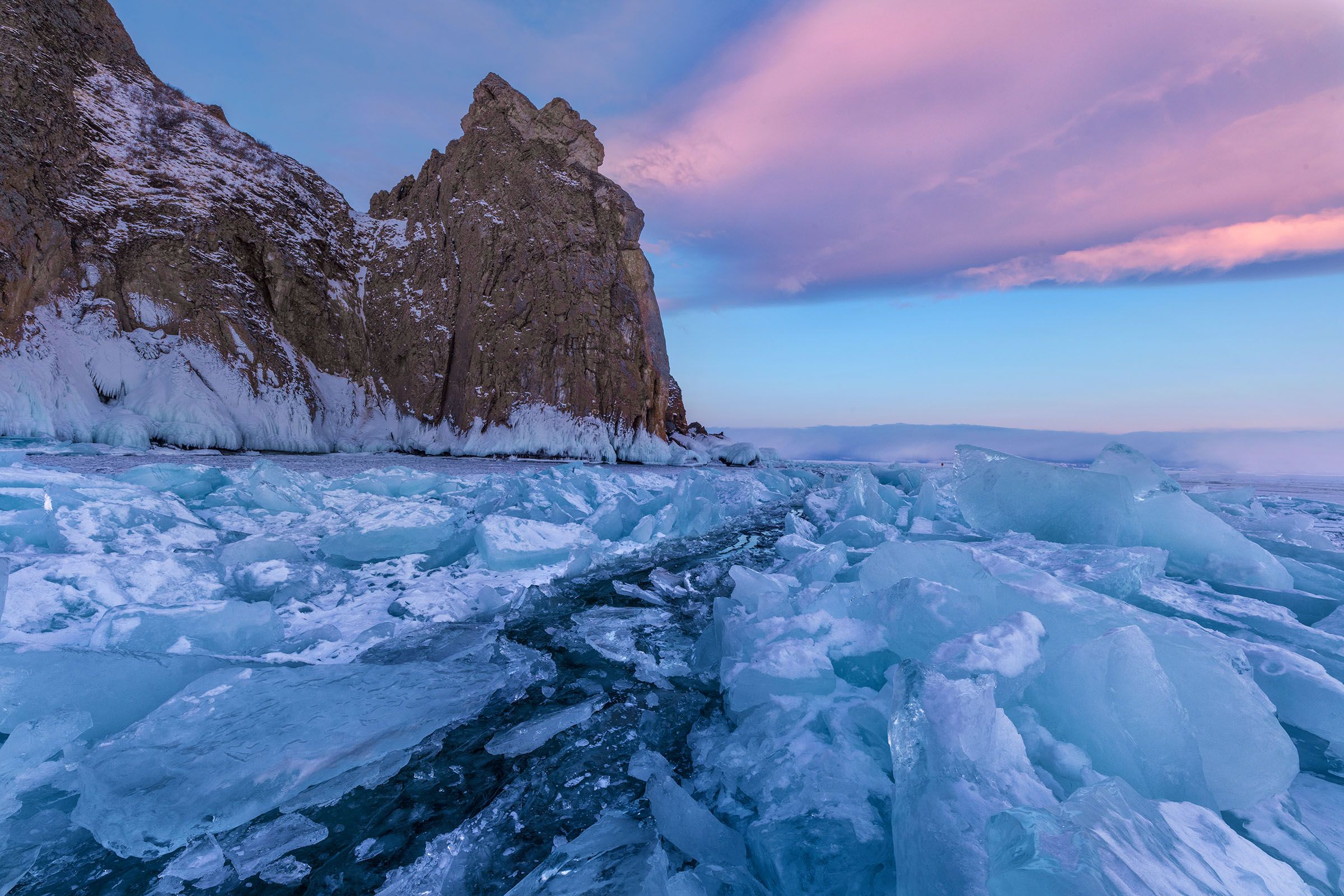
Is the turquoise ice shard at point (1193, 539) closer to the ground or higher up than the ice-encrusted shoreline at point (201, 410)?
closer to the ground

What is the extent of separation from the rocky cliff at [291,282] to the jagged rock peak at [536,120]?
0.12 metres

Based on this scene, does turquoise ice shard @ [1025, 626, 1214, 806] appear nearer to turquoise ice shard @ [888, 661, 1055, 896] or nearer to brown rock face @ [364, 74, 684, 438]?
turquoise ice shard @ [888, 661, 1055, 896]

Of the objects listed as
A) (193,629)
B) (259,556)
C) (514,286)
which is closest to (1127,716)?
(193,629)

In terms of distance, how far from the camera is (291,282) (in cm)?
2345

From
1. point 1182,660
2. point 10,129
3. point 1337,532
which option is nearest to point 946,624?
point 1182,660

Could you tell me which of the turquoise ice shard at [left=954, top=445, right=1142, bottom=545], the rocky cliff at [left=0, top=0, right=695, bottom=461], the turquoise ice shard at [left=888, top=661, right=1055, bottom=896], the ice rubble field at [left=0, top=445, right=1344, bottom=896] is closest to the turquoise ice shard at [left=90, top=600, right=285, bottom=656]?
the ice rubble field at [left=0, top=445, right=1344, bottom=896]

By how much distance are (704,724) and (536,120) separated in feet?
108

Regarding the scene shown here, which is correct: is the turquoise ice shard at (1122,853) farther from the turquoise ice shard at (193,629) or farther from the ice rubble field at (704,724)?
the turquoise ice shard at (193,629)

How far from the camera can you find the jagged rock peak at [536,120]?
27.6 meters

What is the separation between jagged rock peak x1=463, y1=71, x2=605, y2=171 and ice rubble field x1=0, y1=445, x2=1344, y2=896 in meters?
30.0

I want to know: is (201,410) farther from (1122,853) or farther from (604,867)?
(1122,853)

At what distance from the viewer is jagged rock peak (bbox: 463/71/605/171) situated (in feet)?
90.7

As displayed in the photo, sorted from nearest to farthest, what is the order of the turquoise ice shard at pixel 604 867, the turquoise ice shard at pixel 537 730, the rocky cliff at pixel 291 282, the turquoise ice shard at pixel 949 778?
the turquoise ice shard at pixel 949 778
the turquoise ice shard at pixel 604 867
the turquoise ice shard at pixel 537 730
the rocky cliff at pixel 291 282

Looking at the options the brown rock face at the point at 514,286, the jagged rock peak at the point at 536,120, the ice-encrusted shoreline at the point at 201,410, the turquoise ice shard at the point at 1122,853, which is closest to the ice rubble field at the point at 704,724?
the turquoise ice shard at the point at 1122,853
